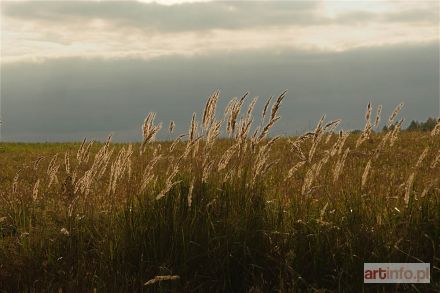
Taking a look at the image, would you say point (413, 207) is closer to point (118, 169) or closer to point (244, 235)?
point (244, 235)

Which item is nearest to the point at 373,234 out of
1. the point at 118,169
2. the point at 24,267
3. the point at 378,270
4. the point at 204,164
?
the point at 378,270

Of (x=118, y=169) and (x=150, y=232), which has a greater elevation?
(x=118, y=169)

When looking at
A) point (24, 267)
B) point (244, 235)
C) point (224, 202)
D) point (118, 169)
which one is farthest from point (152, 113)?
point (24, 267)

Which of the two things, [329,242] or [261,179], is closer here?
[329,242]

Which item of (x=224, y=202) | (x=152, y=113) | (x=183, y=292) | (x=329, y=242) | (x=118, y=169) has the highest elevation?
(x=152, y=113)

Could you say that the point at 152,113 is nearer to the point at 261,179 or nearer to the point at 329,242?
the point at 261,179

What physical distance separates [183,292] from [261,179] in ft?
4.40

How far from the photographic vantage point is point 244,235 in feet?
15.9

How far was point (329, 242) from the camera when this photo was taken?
4832 millimetres

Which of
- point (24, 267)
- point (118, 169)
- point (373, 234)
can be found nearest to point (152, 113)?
point (118, 169)

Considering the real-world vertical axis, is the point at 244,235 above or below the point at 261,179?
below

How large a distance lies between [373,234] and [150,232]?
2.00 meters

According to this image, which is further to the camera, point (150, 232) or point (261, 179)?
point (261, 179)

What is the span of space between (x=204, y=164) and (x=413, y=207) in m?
2.01
